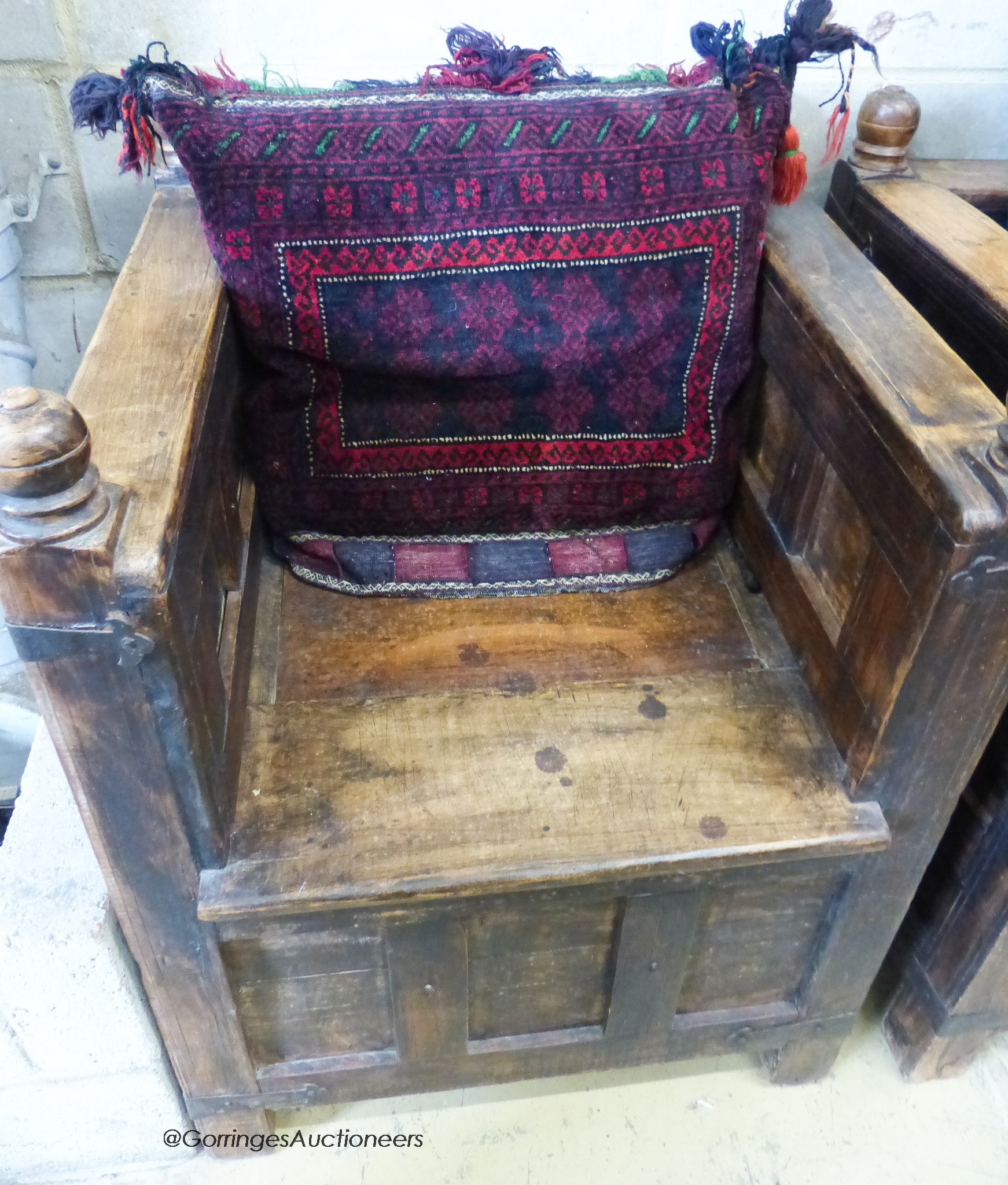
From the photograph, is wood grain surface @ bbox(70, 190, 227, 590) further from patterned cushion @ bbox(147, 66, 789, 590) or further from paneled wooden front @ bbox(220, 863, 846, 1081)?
paneled wooden front @ bbox(220, 863, 846, 1081)

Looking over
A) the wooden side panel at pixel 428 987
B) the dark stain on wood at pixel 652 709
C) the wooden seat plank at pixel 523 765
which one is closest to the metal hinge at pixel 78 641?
the wooden seat plank at pixel 523 765

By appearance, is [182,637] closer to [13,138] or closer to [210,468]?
[210,468]

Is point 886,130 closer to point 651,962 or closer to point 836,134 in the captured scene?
point 836,134

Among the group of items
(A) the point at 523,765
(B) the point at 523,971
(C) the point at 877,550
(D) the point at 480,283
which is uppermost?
(D) the point at 480,283

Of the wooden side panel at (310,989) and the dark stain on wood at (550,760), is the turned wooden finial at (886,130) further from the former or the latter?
the wooden side panel at (310,989)

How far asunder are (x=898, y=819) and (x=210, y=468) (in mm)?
719

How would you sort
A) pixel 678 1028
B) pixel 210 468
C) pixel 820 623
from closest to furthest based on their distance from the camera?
pixel 210 468 < pixel 820 623 < pixel 678 1028

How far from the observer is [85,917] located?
100cm

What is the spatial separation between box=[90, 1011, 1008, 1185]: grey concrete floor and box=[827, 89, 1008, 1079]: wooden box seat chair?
0.20 ft

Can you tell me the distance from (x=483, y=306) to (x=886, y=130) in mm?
584

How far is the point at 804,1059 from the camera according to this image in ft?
3.93

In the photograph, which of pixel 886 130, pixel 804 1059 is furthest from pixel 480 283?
pixel 804 1059

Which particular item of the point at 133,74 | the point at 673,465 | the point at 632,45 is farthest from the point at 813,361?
the point at 133,74

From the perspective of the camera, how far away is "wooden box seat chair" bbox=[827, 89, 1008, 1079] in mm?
1049
